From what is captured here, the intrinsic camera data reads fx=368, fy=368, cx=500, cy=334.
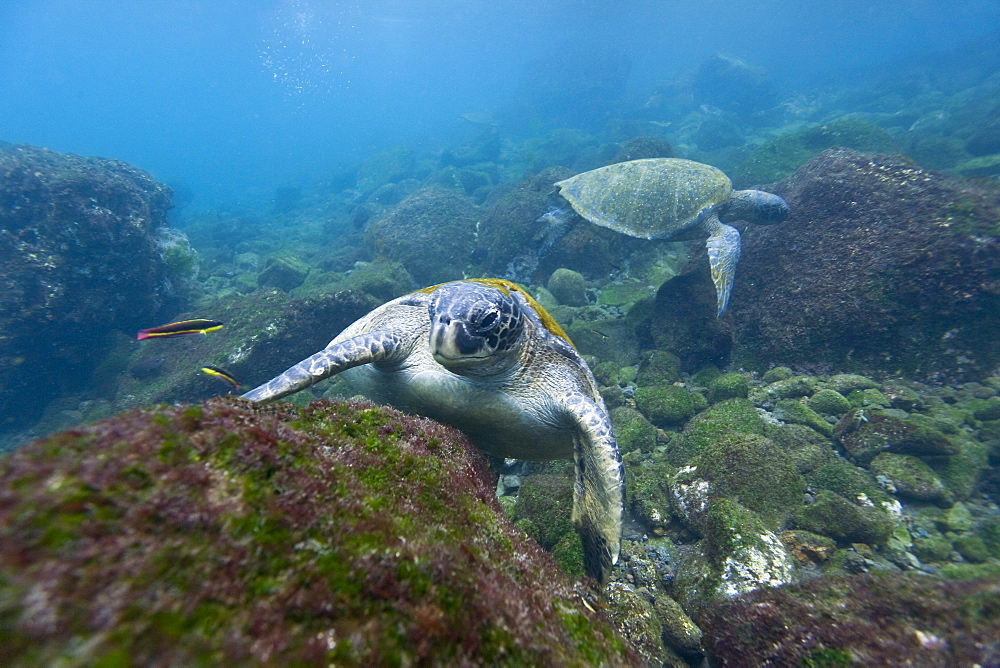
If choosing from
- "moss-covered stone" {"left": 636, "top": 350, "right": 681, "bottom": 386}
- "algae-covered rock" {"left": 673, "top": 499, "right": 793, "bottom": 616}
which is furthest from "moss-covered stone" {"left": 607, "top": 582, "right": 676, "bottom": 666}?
"moss-covered stone" {"left": 636, "top": 350, "right": 681, "bottom": 386}

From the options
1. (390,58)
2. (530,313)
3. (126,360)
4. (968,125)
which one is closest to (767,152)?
(968,125)

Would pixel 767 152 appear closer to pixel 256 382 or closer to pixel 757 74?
pixel 256 382

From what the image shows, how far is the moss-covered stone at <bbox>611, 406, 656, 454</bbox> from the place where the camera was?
4.86m

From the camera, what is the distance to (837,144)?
14219mm

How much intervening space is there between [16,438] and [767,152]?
24.1m

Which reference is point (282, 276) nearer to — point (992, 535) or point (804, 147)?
point (992, 535)

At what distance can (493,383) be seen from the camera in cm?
304

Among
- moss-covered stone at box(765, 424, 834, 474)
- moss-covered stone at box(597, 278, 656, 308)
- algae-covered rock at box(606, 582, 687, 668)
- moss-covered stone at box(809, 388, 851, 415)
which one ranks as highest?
moss-covered stone at box(597, 278, 656, 308)

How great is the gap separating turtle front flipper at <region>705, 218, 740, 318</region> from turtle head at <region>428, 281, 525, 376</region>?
16.9 ft

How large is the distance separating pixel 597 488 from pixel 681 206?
270 inches

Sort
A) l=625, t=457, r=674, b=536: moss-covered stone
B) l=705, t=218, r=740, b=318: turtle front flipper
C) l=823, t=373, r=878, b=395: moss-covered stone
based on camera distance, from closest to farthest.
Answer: l=625, t=457, r=674, b=536: moss-covered stone → l=823, t=373, r=878, b=395: moss-covered stone → l=705, t=218, r=740, b=318: turtle front flipper

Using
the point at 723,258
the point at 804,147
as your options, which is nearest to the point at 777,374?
the point at 723,258

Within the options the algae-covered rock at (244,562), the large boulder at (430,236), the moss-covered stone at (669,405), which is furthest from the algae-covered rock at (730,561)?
the large boulder at (430,236)

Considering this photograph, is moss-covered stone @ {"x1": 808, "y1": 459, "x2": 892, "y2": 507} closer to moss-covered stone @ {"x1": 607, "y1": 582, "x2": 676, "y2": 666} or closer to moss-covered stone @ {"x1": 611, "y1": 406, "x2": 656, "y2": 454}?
moss-covered stone @ {"x1": 611, "y1": 406, "x2": 656, "y2": 454}
